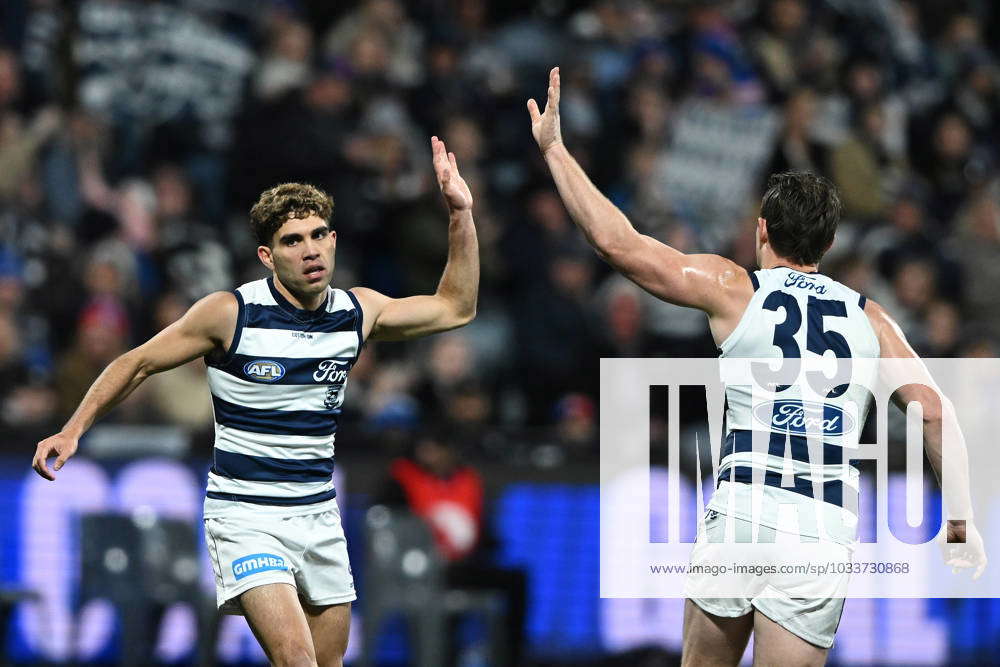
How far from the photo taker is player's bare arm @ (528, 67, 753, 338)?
6.16 meters

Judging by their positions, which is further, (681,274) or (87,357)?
(87,357)

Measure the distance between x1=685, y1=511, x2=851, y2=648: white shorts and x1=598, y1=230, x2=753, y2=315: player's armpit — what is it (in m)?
0.83

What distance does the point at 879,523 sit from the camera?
11078 millimetres

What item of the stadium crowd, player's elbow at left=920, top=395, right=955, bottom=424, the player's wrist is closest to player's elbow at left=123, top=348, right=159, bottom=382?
the player's wrist

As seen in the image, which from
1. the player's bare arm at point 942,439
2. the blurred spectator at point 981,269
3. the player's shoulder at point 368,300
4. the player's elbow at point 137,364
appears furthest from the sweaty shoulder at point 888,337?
the blurred spectator at point 981,269

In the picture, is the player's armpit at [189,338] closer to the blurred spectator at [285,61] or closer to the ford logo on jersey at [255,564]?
the ford logo on jersey at [255,564]

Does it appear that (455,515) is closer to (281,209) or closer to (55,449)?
(281,209)

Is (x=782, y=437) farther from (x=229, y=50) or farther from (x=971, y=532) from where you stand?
(x=229, y=50)

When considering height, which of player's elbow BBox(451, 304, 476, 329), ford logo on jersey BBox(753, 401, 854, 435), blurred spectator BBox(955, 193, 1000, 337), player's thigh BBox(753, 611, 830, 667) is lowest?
player's thigh BBox(753, 611, 830, 667)

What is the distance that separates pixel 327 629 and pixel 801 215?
2.66m

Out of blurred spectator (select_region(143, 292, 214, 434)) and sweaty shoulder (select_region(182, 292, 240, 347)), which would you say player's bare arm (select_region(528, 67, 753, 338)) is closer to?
sweaty shoulder (select_region(182, 292, 240, 347))

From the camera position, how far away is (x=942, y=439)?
6.35 metres

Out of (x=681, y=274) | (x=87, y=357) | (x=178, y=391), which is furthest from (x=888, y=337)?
(x=87, y=357)

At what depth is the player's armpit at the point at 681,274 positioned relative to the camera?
615 centimetres
